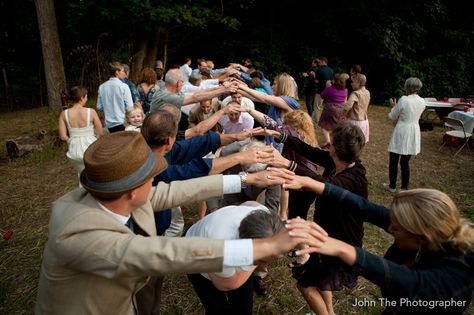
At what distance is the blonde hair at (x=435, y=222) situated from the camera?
1557mm

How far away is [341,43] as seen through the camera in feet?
49.5

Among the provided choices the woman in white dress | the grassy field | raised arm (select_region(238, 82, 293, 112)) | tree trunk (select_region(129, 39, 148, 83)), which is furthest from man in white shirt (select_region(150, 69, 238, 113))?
tree trunk (select_region(129, 39, 148, 83))

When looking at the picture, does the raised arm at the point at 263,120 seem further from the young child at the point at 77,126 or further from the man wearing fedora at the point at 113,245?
the young child at the point at 77,126

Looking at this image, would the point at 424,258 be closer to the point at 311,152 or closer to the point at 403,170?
the point at 311,152

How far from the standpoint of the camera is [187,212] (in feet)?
16.4

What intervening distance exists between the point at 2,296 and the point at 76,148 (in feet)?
6.91

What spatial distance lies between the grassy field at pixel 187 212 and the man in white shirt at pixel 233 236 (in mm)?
1057

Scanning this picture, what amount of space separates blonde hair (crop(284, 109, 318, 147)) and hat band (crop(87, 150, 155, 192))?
252cm

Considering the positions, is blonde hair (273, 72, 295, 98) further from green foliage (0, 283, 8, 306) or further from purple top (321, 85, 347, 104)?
green foliage (0, 283, 8, 306)

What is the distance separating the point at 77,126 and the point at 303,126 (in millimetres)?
3315

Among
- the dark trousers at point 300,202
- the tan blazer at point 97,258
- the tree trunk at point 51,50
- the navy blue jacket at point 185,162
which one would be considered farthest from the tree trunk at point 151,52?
the tan blazer at point 97,258

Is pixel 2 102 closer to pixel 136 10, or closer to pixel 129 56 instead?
pixel 129 56

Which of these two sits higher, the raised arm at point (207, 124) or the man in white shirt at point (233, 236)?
the raised arm at point (207, 124)

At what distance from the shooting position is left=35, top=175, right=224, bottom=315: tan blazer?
4.33 ft
